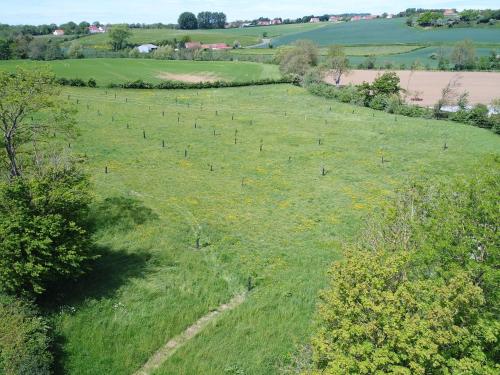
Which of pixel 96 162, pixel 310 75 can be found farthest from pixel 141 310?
pixel 310 75

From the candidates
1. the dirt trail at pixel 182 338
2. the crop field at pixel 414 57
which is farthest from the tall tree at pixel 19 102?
the crop field at pixel 414 57

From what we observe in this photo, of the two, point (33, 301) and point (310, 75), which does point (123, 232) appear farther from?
point (310, 75)

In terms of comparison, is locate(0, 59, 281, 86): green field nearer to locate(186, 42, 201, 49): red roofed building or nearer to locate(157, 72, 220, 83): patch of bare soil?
locate(157, 72, 220, 83): patch of bare soil

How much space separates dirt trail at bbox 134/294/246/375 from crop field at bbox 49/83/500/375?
16.3 inches

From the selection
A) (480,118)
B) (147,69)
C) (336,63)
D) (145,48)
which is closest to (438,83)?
(336,63)

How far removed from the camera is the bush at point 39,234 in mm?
22594

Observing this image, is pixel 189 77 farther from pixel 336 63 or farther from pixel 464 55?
pixel 464 55

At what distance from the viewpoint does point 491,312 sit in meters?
17.1

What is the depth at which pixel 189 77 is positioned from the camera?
374 ft

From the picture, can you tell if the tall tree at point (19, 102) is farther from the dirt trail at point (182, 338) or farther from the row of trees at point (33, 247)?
the dirt trail at point (182, 338)

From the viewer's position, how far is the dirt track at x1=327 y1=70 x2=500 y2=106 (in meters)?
93.3

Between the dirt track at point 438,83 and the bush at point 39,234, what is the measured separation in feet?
264

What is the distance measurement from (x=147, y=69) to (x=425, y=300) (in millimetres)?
120348

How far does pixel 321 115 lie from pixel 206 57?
8840 centimetres
